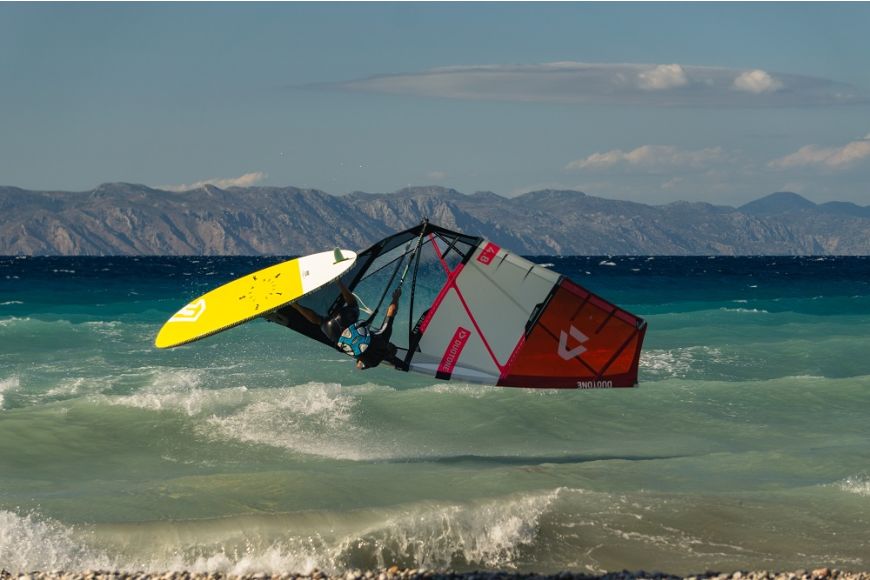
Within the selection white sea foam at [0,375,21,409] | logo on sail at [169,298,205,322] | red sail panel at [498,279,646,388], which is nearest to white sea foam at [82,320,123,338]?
white sea foam at [0,375,21,409]

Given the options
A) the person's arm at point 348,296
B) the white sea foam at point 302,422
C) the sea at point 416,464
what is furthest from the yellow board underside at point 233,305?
the white sea foam at point 302,422

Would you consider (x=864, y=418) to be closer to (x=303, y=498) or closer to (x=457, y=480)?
(x=457, y=480)

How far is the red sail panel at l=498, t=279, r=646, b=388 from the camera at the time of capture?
38.3 ft

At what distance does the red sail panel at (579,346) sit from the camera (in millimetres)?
11672

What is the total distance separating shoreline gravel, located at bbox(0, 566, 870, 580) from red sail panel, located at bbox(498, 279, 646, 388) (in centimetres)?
316

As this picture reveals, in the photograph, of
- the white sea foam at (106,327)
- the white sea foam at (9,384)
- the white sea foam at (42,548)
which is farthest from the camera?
the white sea foam at (106,327)

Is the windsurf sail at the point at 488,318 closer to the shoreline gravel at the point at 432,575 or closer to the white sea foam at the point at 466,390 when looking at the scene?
the shoreline gravel at the point at 432,575

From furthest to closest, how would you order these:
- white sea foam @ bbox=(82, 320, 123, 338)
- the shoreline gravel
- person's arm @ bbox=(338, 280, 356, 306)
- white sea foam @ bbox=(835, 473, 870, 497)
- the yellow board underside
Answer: white sea foam @ bbox=(82, 320, 123, 338) < white sea foam @ bbox=(835, 473, 870, 497) < person's arm @ bbox=(338, 280, 356, 306) < the yellow board underside < the shoreline gravel

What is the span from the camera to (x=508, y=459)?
1380 cm

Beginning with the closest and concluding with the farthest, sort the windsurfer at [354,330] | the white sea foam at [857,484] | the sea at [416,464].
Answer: the sea at [416,464]
the windsurfer at [354,330]
the white sea foam at [857,484]

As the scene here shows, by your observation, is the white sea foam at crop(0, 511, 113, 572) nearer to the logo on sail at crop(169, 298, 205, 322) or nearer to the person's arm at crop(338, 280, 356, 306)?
the logo on sail at crop(169, 298, 205, 322)

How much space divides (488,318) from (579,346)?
1024 millimetres

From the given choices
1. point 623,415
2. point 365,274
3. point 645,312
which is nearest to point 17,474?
point 365,274

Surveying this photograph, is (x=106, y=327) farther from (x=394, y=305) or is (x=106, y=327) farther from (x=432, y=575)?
(x=432, y=575)
